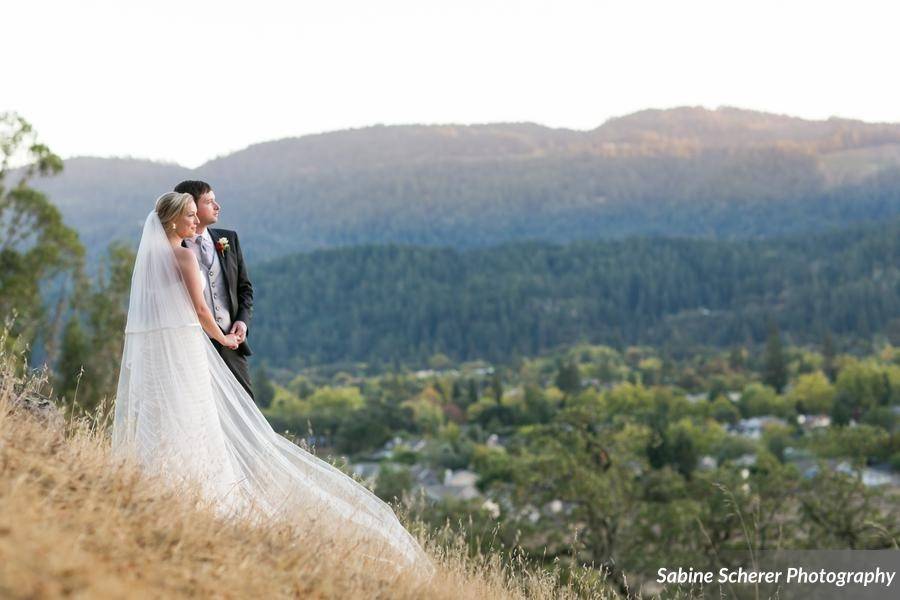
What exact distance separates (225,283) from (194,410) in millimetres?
863

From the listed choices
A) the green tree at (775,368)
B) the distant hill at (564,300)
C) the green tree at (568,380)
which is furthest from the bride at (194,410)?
the distant hill at (564,300)

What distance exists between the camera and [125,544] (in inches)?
127

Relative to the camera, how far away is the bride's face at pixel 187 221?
5.05 metres

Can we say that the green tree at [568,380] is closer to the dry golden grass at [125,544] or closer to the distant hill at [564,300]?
the distant hill at [564,300]

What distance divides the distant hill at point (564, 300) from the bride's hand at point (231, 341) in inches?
5964

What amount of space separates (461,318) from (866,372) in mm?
89944

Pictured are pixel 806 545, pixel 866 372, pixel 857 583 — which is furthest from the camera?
pixel 866 372

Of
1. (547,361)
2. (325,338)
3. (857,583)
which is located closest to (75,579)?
(857,583)

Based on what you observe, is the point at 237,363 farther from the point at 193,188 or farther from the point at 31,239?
the point at 31,239

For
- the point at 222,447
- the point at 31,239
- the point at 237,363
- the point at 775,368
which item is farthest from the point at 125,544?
the point at 775,368

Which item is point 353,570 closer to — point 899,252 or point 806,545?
point 806,545

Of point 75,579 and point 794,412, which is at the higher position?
point 75,579

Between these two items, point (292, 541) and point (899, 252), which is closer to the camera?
point (292, 541)

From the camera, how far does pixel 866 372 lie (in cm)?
9688
